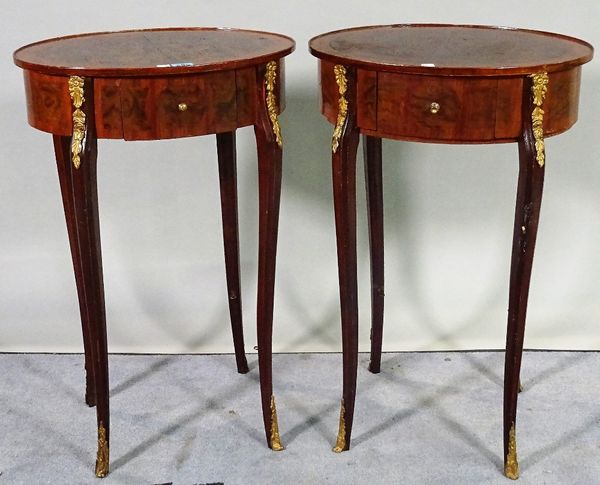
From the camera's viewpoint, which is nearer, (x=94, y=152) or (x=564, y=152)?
(x=94, y=152)

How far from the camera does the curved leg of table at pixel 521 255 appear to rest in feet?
5.80

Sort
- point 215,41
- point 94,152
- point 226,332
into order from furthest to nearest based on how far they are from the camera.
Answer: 1. point 226,332
2. point 215,41
3. point 94,152

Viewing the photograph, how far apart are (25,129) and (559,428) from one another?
1567 mm

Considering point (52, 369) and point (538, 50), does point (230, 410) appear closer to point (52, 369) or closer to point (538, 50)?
point (52, 369)

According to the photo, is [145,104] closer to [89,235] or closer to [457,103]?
[89,235]

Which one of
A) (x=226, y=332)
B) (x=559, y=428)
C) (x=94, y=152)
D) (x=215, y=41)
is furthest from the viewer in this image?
(x=226, y=332)

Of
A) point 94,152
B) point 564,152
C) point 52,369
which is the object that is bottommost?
point 52,369

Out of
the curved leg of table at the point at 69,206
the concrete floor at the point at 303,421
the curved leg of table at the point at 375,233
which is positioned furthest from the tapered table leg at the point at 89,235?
the curved leg of table at the point at 375,233

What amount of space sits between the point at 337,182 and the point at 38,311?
117cm

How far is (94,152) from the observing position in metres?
1.83

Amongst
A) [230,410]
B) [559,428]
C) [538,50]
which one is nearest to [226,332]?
[230,410]

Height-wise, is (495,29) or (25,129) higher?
(495,29)

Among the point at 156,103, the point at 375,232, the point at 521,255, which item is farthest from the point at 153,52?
the point at 521,255

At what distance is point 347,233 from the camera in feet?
6.46
